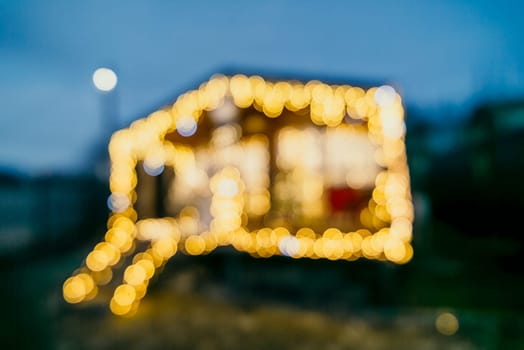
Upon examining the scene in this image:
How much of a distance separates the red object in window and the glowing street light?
13.6ft

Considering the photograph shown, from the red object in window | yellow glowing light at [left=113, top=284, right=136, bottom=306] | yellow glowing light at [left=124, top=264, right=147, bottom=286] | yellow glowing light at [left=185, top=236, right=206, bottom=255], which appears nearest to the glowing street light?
yellow glowing light at [left=124, top=264, right=147, bottom=286]

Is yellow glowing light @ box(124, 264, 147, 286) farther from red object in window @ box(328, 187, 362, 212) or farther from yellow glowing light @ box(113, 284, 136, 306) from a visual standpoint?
red object in window @ box(328, 187, 362, 212)

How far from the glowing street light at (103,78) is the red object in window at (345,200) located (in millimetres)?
4139

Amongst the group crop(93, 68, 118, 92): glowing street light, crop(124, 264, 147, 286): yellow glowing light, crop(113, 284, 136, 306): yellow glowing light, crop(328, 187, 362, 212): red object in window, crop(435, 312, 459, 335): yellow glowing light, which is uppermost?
crop(93, 68, 118, 92): glowing street light

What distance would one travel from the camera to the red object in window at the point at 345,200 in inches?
364

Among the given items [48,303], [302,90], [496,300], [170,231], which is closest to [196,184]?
[170,231]

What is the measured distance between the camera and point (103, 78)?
6918 millimetres

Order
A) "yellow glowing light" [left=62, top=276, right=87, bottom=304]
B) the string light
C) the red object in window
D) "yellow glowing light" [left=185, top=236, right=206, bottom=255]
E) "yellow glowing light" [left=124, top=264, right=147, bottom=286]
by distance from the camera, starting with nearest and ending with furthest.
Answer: "yellow glowing light" [left=62, top=276, right=87, bottom=304]
"yellow glowing light" [left=124, top=264, right=147, bottom=286]
the string light
"yellow glowing light" [left=185, top=236, right=206, bottom=255]
the red object in window

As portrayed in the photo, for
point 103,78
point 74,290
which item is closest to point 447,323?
point 74,290

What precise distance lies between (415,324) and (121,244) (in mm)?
4506

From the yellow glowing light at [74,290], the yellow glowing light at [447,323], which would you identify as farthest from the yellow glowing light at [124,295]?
the yellow glowing light at [447,323]

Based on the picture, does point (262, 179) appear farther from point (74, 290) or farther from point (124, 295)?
point (74, 290)

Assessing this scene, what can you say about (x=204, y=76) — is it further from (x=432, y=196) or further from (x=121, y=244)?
(x=432, y=196)

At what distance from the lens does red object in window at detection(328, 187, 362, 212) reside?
30.4 feet
